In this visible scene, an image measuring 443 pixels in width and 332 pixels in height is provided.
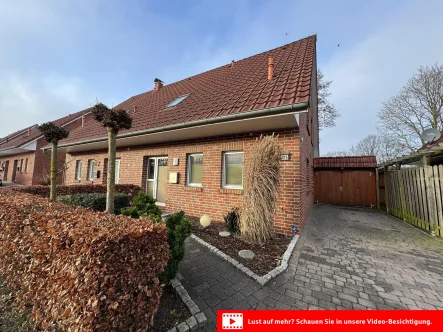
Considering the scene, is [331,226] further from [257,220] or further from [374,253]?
[257,220]

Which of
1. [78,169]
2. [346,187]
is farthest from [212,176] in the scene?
[78,169]

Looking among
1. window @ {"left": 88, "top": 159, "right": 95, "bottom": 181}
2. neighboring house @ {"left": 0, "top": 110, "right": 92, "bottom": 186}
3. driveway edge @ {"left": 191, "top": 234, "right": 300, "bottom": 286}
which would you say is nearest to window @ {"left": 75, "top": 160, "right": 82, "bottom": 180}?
window @ {"left": 88, "top": 159, "right": 95, "bottom": 181}

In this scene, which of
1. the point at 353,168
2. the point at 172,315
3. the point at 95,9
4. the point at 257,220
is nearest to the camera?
the point at 172,315

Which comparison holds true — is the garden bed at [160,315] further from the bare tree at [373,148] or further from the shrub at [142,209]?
the bare tree at [373,148]

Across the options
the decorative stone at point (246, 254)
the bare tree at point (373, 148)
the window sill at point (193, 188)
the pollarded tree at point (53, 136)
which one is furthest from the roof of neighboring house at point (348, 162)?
the bare tree at point (373, 148)

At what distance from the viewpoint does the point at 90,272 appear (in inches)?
52.7

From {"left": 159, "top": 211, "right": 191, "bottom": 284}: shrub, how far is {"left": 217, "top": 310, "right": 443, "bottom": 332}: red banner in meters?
0.74

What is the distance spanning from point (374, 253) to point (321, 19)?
275 inches

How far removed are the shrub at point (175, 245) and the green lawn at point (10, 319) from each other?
1377 mm

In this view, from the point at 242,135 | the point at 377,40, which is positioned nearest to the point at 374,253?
the point at 242,135

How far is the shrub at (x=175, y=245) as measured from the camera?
222cm

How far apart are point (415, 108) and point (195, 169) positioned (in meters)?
19.7

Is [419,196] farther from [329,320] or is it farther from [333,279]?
[329,320]

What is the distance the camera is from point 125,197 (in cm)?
557
